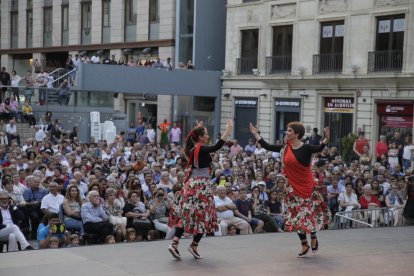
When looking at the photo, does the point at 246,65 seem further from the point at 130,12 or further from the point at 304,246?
the point at 304,246

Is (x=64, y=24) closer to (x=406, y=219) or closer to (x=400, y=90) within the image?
Answer: (x=400, y=90)

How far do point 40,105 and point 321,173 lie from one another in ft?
47.9

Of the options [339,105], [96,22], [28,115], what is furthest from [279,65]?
[96,22]

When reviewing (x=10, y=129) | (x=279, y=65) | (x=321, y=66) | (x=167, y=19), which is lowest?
(x=10, y=129)

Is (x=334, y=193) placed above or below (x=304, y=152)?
below

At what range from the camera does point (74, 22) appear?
46.4 metres

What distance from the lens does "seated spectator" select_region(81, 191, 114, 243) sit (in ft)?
39.4

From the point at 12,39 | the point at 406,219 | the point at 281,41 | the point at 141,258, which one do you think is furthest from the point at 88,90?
the point at 12,39

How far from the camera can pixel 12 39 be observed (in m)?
52.6

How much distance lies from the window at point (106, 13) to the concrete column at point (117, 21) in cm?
68

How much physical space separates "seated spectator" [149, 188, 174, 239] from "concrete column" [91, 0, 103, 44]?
1282 inches

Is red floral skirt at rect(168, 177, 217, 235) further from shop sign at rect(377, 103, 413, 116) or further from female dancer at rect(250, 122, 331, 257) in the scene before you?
shop sign at rect(377, 103, 413, 116)

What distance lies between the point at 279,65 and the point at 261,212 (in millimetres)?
20461

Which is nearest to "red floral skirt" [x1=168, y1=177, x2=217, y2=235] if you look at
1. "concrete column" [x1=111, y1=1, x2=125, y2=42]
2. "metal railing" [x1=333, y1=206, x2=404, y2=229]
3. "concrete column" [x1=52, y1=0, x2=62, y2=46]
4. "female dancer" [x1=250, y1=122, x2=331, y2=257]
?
"female dancer" [x1=250, y1=122, x2=331, y2=257]
